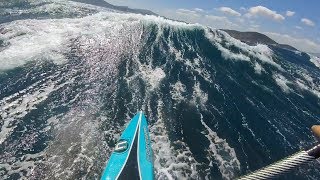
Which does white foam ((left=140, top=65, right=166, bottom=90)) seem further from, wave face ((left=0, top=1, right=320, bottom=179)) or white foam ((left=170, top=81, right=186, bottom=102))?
white foam ((left=170, top=81, right=186, bottom=102))

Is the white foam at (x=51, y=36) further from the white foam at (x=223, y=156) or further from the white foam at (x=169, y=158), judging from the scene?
the white foam at (x=223, y=156)

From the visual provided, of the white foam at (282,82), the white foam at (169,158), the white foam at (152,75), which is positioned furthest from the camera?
the white foam at (282,82)

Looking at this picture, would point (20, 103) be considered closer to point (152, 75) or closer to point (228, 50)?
point (152, 75)

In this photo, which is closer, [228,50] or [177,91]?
[177,91]

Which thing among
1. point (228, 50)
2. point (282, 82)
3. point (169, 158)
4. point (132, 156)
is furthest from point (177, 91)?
point (228, 50)

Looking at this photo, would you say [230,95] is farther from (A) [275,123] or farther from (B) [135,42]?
(B) [135,42]

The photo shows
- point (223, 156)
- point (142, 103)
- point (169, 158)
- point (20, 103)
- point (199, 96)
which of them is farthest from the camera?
point (199, 96)

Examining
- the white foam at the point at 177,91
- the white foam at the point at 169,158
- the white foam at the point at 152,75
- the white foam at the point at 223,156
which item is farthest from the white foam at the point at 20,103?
the white foam at the point at 223,156

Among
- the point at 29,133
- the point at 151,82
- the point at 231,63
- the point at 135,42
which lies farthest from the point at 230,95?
the point at 29,133
